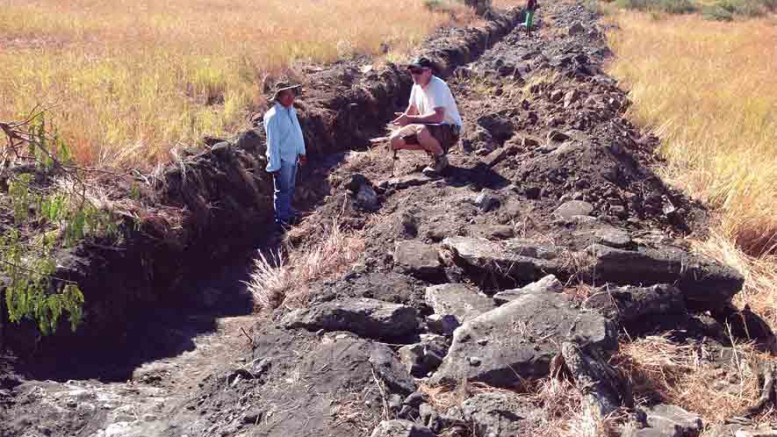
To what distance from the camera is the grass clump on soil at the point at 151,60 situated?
6.91 meters

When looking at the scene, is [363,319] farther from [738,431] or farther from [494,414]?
[738,431]

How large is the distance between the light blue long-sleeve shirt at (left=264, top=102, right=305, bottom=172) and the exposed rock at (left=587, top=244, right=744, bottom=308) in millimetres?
3447

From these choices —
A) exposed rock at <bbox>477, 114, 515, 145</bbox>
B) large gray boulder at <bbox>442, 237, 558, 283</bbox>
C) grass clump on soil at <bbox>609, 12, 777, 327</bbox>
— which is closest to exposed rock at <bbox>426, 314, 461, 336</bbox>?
large gray boulder at <bbox>442, 237, 558, 283</bbox>

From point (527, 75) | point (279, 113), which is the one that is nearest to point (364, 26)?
point (527, 75)

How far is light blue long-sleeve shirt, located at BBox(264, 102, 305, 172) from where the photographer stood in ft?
22.6

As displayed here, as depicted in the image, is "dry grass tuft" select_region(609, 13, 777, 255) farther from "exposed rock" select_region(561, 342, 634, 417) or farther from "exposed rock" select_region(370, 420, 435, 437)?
"exposed rock" select_region(370, 420, 435, 437)

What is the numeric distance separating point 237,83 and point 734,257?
695cm

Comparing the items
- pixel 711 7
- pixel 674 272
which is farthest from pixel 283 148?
pixel 711 7

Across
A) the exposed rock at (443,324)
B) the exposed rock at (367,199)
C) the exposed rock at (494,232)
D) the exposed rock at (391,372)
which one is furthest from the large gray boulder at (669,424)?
the exposed rock at (367,199)

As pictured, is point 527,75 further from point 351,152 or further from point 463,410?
point 463,410

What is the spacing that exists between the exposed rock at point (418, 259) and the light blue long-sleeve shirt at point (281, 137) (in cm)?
201

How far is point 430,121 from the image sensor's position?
25.8 feet

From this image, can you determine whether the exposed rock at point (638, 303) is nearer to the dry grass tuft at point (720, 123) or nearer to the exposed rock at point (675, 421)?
the exposed rock at point (675, 421)

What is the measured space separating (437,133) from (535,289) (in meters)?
3.76
